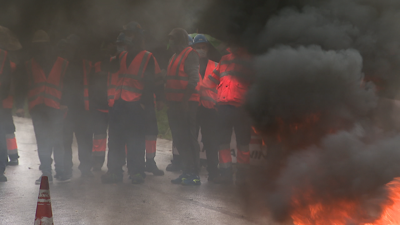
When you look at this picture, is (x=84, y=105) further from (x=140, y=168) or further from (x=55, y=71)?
(x=140, y=168)

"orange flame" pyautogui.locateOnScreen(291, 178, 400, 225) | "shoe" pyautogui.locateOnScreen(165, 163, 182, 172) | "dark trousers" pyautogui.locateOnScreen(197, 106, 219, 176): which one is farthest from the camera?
"shoe" pyautogui.locateOnScreen(165, 163, 182, 172)

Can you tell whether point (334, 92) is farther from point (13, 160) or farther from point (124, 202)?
point (13, 160)

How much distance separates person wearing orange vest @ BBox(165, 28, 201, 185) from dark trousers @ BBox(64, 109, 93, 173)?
1103 millimetres

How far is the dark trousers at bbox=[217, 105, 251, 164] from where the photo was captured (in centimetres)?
454

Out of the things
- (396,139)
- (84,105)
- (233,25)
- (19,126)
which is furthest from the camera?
(19,126)

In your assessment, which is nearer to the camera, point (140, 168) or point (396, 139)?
point (396, 139)

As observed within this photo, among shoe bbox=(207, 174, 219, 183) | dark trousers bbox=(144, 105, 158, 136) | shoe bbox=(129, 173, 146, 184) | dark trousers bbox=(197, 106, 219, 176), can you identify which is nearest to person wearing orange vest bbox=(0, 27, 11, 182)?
shoe bbox=(129, 173, 146, 184)

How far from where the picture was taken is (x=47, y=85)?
15.4 feet

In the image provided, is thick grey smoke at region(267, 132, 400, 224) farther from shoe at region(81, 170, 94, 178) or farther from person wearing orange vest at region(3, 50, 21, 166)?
shoe at region(81, 170, 94, 178)

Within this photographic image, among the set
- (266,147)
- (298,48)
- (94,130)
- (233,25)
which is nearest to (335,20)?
(298,48)

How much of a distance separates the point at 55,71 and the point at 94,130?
1421 millimetres

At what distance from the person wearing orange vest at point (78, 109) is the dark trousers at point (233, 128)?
1529 mm

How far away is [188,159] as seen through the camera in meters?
5.55

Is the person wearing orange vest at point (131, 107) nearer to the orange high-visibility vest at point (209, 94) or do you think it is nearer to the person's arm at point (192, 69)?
the person's arm at point (192, 69)
